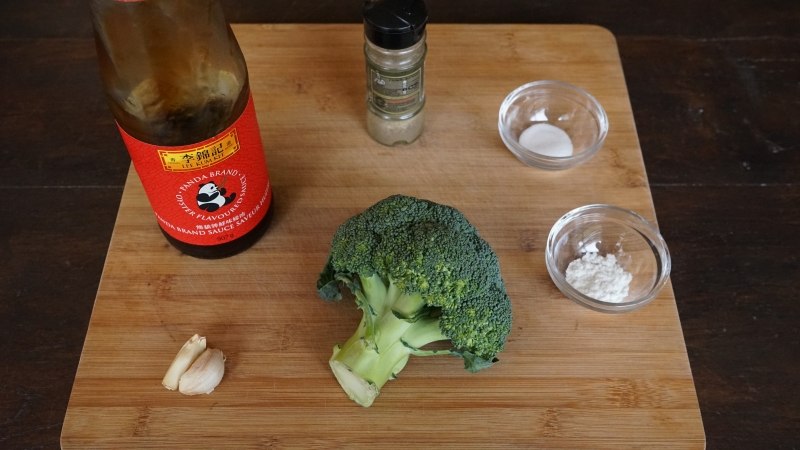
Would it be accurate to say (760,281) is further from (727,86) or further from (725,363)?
(727,86)

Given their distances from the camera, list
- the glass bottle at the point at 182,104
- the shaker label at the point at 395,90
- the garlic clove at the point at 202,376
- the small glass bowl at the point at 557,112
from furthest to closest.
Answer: the small glass bowl at the point at 557,112 < the shaker label at the point at 395,90 < the garlic clove at the point at 202,376 < the glass bottle at the point at 182,104

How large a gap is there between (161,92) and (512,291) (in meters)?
0.52

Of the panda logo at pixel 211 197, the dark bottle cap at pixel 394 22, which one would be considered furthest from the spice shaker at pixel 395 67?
the panda logo at pixel 211 197

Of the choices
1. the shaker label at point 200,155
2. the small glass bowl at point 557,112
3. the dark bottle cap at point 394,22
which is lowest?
the small glass bowl at point 557,112

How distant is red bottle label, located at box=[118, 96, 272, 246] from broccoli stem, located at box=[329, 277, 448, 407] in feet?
0.64

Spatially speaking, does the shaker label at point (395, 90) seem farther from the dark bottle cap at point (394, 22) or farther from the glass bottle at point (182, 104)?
the glass bottle at point (182, 104)

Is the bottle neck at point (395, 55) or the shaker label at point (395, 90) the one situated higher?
the bottle neck at point (395, 55)

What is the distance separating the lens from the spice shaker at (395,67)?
35.7 inches

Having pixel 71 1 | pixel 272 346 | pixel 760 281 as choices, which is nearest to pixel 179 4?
pixel 272 346

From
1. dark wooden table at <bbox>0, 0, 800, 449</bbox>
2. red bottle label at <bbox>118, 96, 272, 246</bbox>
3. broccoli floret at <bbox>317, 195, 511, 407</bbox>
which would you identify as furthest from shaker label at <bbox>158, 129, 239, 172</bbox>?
dark wooden table at <bbox>0, 0, 800, 449</bbox>

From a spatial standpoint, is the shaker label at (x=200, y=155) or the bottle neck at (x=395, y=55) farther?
the bottle neck at (x=395, y=55)

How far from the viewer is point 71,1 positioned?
1459 millimetres

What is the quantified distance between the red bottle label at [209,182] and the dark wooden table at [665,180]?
0.34 meters

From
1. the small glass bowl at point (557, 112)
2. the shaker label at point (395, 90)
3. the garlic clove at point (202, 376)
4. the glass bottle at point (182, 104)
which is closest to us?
the glass bottle at point (182, 104)
